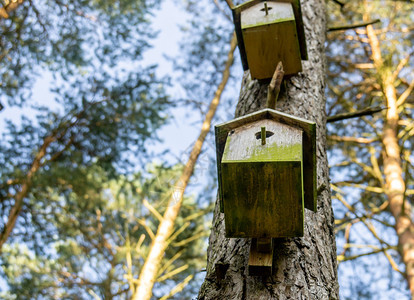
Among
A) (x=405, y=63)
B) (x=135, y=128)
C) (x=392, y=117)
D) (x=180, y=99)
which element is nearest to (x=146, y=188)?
(x=135, y=128)

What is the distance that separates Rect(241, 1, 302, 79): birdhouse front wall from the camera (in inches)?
87.5

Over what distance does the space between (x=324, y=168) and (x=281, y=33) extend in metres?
0.73

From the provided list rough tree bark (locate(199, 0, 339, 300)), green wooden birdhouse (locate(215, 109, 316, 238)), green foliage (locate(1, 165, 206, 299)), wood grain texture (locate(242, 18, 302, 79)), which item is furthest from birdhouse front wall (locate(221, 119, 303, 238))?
green foliage (locate(1, 165, 206, 299))

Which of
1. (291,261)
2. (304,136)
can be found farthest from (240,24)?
(291,261)

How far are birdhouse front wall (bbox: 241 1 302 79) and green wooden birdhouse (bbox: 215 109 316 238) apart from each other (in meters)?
0.80

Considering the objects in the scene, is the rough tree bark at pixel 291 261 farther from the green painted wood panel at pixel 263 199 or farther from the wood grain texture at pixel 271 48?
the wood grain texture at pixel 271 48

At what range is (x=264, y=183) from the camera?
1.45m

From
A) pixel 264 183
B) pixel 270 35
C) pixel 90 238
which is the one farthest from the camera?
pixel 90 238

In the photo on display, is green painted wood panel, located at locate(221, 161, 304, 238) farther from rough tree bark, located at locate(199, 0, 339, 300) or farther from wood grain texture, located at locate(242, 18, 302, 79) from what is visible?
wood grain texture, located at locate(242, 18, 302, 79)

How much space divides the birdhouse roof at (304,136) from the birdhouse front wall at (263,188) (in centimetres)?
7

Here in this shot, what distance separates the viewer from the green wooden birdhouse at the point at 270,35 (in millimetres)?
2227

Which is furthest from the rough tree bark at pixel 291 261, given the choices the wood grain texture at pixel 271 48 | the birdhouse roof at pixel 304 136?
the wood grain texture at pixel 271 48

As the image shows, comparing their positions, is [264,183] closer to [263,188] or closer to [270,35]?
[263,188]

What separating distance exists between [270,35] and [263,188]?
3.52ft
